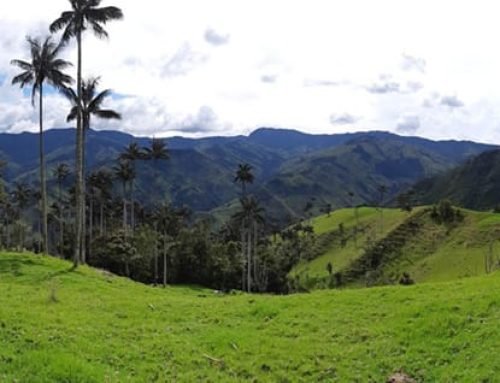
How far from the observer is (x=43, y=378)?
53.6ft

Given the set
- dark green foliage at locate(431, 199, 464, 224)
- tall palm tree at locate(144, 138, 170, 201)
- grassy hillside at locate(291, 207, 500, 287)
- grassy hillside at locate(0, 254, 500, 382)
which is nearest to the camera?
grassy hillside at locate(0, 254, 500, 382)

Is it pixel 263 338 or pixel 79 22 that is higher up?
pixel 79 22

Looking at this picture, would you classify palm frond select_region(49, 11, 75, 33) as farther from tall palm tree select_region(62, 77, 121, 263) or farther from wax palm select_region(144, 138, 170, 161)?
wax palm select_region(144, 138, 170, 161)

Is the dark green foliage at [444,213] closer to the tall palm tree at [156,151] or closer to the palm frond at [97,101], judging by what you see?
the tall palm tree at [156,151]

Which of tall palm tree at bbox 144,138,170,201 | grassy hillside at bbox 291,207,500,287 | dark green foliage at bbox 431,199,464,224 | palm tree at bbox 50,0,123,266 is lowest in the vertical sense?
grassy hillside at bbox 291,207,500,287

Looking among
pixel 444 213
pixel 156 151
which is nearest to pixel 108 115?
pixel 156 151

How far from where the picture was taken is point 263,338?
21.9 m

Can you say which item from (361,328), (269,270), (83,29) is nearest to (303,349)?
(361,328)

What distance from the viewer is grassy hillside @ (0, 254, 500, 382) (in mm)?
17797

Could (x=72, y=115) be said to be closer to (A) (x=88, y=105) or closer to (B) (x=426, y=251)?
(A) (x=88, y=105)

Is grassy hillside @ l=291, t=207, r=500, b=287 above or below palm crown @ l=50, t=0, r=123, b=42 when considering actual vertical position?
below

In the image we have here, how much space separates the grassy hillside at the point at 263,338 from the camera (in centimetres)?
1780

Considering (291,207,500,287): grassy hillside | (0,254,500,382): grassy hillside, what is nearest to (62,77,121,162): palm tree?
(0,254,500,382): grassy hillside

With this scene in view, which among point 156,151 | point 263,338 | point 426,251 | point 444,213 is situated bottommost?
point 426,251
